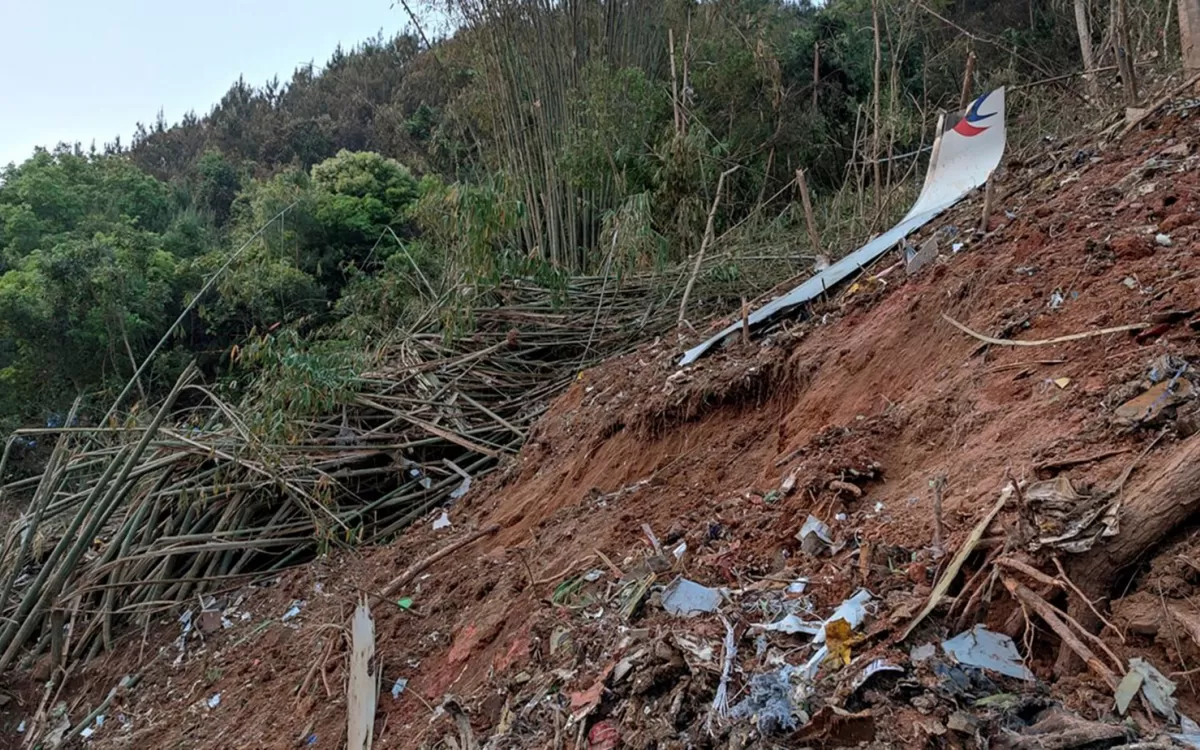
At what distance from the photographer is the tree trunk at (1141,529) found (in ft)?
4.10

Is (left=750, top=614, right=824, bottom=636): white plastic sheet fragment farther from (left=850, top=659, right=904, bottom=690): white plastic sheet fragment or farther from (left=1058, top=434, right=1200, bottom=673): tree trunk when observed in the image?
(left=1058, top=434, right=1200, bottom=673): tree trunk

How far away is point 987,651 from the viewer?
1.28 meters

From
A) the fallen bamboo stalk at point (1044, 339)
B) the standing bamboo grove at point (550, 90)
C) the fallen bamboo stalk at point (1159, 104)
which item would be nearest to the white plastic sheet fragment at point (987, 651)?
the fallen bamboo stalk at point (1044, 339)

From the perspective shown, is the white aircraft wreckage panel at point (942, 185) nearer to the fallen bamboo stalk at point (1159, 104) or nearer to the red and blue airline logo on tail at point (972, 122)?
the red and blue airline logo on tail at point (972, 122)

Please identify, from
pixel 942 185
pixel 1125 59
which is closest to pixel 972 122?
pixel 942 185

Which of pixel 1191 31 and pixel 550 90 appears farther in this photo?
pixel 550 90

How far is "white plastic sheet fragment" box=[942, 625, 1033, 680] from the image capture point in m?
1.25

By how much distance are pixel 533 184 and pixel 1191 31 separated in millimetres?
4457

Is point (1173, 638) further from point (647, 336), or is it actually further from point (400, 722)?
point (647, 336)

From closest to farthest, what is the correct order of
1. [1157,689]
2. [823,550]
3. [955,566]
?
1. [1157,689]
2. [955,566]
3. [823,550]

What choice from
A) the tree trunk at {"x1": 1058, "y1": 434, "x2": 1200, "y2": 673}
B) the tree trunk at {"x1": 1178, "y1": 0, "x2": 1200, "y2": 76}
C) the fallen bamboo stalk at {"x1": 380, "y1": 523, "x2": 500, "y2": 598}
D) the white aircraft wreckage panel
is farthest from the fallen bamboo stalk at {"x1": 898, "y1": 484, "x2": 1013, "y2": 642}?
the tree trunk at {"x1": 1178, "y1": 0, "x2": 1200, "y2": 76}

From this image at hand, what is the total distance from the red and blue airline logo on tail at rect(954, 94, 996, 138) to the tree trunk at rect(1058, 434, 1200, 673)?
9.74ft

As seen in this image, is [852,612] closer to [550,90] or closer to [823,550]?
[823,550]

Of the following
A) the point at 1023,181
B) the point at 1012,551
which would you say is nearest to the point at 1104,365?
the point at 1012,551
